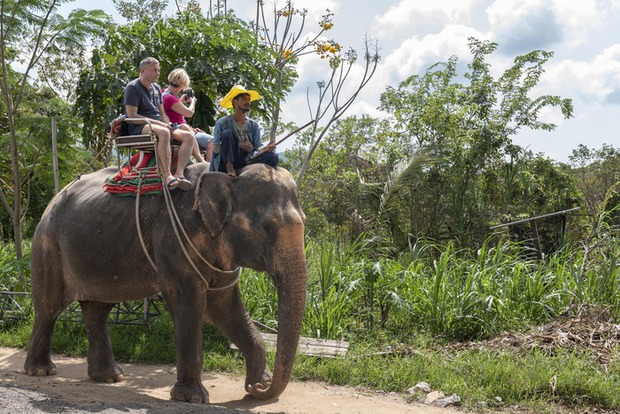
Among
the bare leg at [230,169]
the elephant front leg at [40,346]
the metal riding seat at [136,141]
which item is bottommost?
the elephant front leg at [40,346]

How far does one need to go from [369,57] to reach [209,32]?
4355 mm

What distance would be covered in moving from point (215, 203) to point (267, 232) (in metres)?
0.52

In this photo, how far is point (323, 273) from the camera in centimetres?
841

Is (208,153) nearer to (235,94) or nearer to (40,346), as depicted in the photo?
(235,94)

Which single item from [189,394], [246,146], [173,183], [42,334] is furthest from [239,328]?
[42,334]

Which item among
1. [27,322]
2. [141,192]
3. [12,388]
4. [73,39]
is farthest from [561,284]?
[73,39]

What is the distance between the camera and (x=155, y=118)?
6613 mm

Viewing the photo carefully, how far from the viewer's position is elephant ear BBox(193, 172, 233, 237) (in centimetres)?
557

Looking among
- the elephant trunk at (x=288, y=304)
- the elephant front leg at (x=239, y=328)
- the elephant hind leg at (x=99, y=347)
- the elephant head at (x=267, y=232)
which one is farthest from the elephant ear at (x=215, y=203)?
the elephant hind leg at (x=99, y=347)

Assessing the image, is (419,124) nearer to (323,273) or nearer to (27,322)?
(323,273)

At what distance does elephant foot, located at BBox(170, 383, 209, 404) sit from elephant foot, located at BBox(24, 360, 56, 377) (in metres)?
1.78

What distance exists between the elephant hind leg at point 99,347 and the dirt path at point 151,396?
13cm

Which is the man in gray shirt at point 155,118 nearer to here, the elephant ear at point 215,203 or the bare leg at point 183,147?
the bare leg at point 183,147

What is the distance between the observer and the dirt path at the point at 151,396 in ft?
16.6
